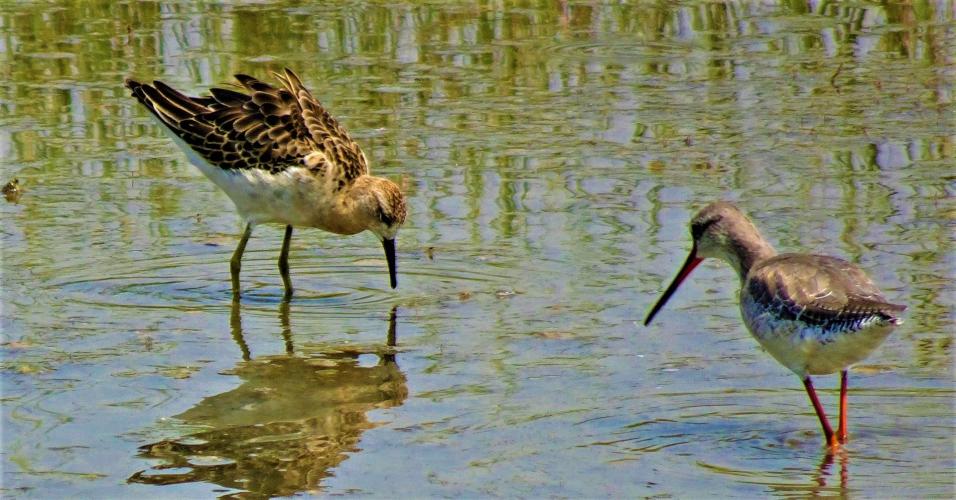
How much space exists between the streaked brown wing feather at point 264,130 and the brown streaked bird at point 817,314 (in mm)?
3374

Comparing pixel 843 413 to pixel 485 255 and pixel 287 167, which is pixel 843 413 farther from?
pixel 287 167

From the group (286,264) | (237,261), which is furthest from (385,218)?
(237,261)

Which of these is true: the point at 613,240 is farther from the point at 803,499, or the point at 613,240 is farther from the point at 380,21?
the point at 380,21

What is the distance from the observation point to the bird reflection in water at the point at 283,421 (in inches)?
284

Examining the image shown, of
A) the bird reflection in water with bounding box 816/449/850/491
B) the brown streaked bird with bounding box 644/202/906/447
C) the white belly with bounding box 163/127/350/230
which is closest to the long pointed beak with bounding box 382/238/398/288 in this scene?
the white belly with bounding box 163/127/350/230

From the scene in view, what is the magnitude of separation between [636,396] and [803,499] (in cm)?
129

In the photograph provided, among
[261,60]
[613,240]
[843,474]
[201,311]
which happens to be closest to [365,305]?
[201,311]

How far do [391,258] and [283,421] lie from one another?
2.34 meters

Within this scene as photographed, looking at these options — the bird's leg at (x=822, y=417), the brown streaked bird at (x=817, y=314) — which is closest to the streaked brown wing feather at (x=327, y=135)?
the brown streaked bird at (x=817, y=314)

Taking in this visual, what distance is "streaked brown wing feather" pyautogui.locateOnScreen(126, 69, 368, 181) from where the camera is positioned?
10.4 meters

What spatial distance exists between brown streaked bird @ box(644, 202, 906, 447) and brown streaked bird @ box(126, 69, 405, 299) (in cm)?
305

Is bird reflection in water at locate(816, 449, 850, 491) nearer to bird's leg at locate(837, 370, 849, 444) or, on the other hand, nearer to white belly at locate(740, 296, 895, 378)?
bird's leg at locate(837, 370, 849, 444)

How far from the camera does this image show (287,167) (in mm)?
10430

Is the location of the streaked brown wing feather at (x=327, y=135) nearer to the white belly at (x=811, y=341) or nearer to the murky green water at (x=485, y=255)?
the murky green water at (x=485, y=255)
